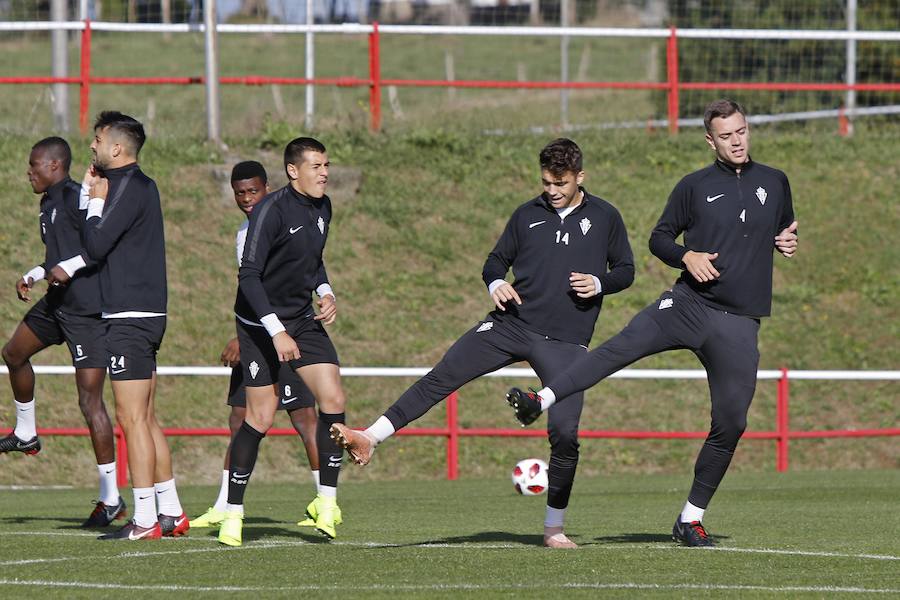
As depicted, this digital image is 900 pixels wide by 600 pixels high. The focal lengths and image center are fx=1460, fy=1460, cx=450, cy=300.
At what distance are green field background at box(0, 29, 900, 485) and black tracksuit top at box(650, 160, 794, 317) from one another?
803 centimetres

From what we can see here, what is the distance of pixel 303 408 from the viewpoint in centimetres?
1005

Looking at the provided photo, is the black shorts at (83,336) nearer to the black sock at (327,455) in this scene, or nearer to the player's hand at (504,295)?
the black sock at (327,455)

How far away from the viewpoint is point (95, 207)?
28.2 feet

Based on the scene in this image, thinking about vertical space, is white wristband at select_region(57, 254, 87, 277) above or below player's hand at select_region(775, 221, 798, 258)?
below

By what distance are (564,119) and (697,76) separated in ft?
9.47

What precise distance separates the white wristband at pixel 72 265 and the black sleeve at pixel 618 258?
3383 millimetres

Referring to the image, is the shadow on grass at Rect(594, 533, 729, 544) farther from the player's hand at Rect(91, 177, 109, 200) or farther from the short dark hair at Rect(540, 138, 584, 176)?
Answer: the player's hand at Rect(91, 177, 109, 200)

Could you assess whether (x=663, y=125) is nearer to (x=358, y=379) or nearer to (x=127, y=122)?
(x=358, y=379)

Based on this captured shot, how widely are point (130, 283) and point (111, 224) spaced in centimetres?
36

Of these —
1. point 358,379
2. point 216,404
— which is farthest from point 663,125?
point 216,404

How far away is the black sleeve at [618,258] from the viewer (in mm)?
8539

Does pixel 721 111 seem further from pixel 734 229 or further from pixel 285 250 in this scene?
pixel 285 250

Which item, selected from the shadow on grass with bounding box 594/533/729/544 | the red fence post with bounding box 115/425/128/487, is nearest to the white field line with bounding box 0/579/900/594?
the shadow on grass with bounding box 594/533/729/544

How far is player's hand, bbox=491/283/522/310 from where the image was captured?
8.29 meters
